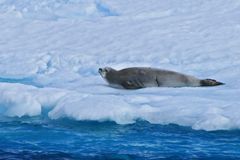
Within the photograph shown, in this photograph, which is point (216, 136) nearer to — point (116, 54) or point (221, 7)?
point (116, 54)

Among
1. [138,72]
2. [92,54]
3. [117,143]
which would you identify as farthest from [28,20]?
[117,143]

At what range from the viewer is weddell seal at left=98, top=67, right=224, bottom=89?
7.58 meters

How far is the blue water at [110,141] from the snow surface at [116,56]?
12cm

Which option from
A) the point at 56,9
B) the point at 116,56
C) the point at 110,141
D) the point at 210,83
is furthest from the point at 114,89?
the point at 56,9

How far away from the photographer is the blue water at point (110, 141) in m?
5.05

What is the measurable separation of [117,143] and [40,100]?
145 centimetres

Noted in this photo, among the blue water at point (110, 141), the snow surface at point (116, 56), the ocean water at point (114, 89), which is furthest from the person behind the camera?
the snow surface at point (116, 56)

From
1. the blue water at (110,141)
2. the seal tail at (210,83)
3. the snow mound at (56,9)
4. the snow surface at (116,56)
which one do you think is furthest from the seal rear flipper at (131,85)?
the snow mound at (56,9)

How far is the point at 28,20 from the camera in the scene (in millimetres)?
14297

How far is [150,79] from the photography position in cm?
766

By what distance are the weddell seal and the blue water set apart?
1690mm

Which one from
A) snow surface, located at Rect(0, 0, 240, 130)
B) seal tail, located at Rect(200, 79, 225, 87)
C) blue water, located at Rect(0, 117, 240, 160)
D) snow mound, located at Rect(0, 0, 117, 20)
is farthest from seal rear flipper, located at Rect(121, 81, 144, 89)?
snow mound, located at Rect(0, 0, 117, 20)

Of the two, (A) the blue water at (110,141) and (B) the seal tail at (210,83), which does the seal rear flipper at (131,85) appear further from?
(A) the blue water at (110,141)

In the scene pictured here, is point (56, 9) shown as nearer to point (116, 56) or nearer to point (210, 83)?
point (116, 56)
